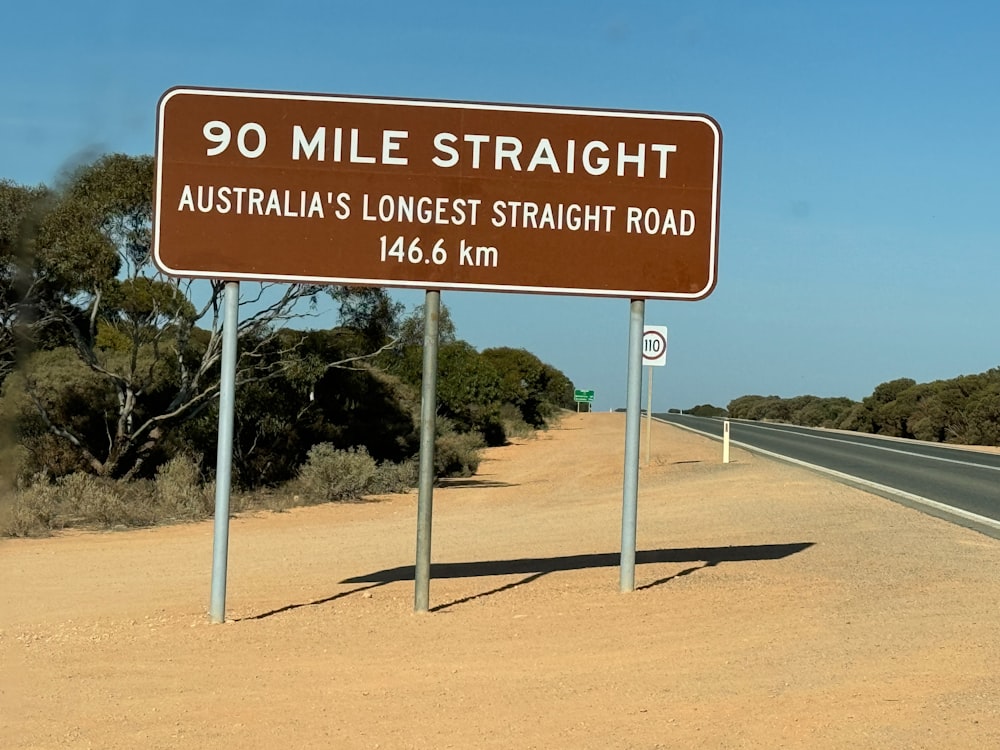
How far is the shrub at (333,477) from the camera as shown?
20.7 m

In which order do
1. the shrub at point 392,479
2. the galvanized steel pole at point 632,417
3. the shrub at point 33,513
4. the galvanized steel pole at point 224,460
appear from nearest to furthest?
the galvanized steel pole at point 224,460 < the galvanized steel pole at point 632,417 < the shrub at point 33,513 < the shrub at point 392,479

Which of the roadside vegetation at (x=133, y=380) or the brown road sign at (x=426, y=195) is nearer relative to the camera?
the brown road sign at (x=426, y=195)

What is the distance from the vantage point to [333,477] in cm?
2098

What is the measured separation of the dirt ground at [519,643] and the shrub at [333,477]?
19.9 ft

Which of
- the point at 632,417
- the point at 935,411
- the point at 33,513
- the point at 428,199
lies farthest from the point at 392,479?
the point at 935,411

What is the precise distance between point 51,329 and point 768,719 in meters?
17.1

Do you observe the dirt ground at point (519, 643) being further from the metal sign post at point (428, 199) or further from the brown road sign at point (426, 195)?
the brown road sign at point (426, 195)

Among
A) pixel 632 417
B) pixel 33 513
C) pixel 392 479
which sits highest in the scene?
pixel 632 417

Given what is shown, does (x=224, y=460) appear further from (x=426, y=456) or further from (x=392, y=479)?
(x=392, y=479)

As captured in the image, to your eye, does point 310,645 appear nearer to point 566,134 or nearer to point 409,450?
point 566,134

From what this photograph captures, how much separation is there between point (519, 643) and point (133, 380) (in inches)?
539

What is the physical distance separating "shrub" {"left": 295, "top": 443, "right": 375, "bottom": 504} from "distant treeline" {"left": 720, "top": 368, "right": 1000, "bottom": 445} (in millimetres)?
39923

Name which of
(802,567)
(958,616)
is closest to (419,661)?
(958,616)

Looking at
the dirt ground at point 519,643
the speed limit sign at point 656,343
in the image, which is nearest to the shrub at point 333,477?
the dirt ground at point 519,643
